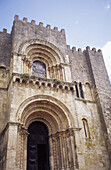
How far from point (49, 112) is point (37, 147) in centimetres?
264

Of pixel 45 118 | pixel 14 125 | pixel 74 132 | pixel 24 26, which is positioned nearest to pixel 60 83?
pixel 45 118

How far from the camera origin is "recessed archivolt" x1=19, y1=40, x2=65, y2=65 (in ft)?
51.6

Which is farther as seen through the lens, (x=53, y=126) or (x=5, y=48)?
(x=5, y=48)

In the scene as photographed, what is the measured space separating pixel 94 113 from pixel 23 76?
7.08 metres

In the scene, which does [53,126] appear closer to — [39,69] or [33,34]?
[39,69]

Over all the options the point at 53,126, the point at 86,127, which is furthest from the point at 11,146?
the point at 86,127

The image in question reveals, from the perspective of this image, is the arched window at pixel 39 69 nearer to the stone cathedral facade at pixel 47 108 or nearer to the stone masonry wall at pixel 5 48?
the stone cathedral facade at pixel 47 108

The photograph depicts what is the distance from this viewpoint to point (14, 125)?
438 inches

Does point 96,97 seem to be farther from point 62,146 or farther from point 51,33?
point 51,33

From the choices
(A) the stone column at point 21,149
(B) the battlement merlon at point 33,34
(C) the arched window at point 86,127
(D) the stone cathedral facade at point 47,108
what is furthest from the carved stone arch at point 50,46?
(A) the stone column at point 21,149

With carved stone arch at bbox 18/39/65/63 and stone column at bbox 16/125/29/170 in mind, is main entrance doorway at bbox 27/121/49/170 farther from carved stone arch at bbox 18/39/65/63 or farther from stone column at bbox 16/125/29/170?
carved stone arch at bbox 18/39/65/63

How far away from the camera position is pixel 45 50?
53.6 feet

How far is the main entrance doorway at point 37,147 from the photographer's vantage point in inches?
497

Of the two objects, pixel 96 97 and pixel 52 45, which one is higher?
pixel 52 45
